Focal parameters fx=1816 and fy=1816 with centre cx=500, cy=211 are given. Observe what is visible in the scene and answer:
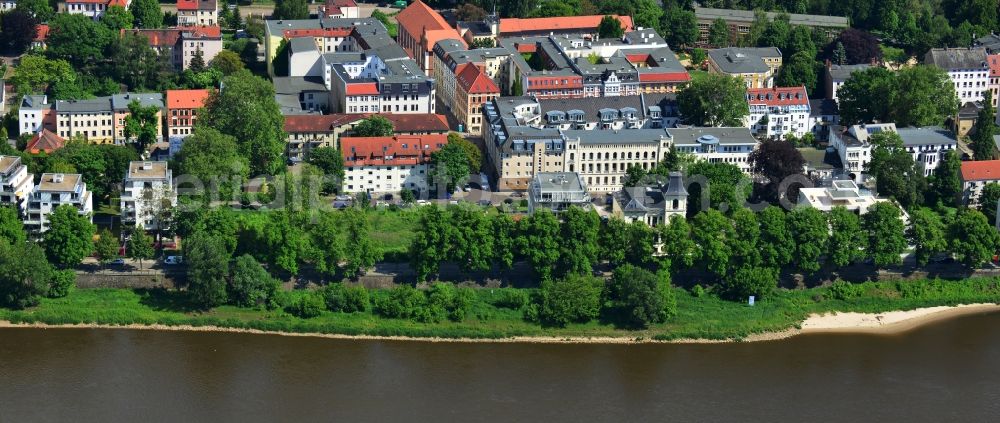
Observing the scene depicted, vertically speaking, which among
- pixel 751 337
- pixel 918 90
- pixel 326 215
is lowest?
pixel 751 337

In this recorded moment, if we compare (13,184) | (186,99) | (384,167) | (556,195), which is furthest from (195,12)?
(556,195)

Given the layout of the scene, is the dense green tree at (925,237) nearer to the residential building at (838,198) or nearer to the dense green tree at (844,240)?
the dense green tree at (844,240)

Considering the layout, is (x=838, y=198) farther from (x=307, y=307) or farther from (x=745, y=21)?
(x=745, y=21)

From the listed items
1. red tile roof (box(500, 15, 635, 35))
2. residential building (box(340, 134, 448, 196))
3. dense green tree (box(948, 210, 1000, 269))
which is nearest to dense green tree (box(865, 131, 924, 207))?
dense green tree (box(948, 210, 1000, 269))

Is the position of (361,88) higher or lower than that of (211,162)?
higher

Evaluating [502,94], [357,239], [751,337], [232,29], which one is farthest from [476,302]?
[232,29]

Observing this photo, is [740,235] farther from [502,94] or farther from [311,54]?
[311,54]

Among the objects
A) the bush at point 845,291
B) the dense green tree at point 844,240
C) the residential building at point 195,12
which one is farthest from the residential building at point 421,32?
the bush at point 845,291
